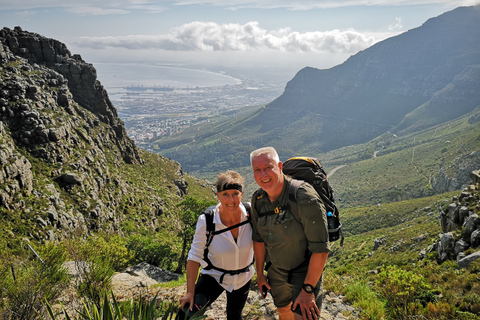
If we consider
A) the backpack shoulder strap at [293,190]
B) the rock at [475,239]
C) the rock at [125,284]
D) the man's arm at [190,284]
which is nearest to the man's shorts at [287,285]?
the backpack shoulder strap at [293,190]

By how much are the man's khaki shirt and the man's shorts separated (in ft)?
0.37

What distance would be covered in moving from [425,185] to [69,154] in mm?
86252

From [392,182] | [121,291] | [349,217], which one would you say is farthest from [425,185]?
[121,291]

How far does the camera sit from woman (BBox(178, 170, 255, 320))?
13.8ft

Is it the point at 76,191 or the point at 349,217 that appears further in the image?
the point at 349,217

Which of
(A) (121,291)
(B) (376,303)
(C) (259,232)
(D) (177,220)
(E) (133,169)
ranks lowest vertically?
(D) (177,220)

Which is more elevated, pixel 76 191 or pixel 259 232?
pixel 259 232

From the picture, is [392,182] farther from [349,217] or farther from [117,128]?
[117,128]

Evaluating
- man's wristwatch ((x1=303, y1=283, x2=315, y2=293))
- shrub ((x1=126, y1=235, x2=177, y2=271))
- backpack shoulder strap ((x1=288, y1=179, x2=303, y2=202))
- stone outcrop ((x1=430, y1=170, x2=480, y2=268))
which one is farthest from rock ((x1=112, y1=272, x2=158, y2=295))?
stone outcrop ((x1=430, y1=170, x2=480, y2=268))

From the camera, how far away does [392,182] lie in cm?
9044

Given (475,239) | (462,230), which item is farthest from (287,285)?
(462,230)

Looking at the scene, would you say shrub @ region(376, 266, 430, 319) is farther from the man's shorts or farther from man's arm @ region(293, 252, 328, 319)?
man's arm @ region(293, 252, 328, 319)

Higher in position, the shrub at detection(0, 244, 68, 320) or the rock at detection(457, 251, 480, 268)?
the shrub at detection(0, 244, 68, 320)

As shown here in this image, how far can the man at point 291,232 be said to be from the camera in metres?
3.51
